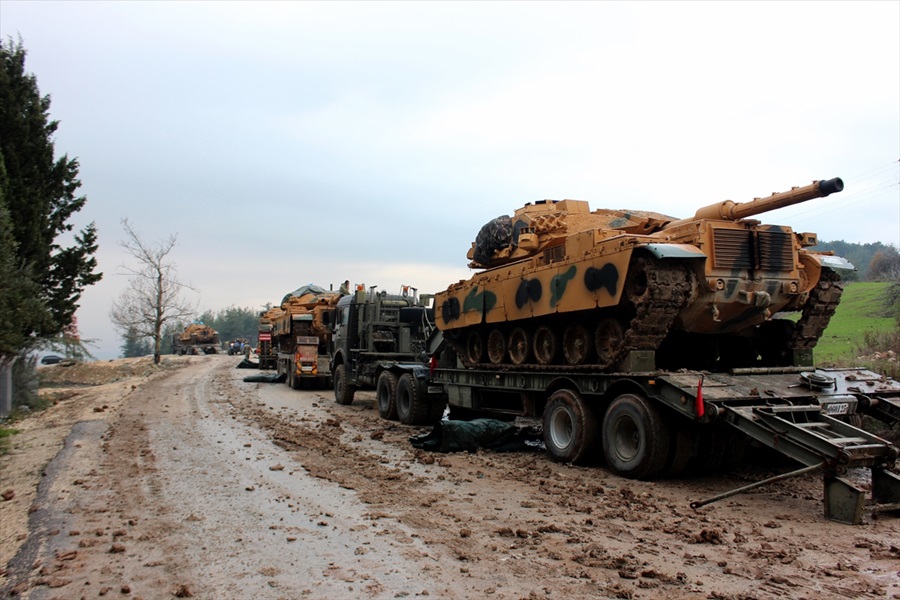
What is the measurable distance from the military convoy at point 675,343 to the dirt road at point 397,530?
24.5 inches

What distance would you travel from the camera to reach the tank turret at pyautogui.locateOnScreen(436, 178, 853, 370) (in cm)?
897

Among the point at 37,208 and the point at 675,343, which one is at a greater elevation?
the point at 37,208

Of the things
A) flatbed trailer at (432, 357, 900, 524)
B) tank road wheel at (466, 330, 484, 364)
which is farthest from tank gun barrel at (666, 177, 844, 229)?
tank road wheel at (466, 330, 484, 364)

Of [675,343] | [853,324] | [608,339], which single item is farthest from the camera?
[853,324]

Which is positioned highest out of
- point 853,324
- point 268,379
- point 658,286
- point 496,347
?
point 853,324

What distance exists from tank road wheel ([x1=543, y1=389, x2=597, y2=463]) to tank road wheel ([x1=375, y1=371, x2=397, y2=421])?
19.8 ft

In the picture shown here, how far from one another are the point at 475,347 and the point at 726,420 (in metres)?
6.48

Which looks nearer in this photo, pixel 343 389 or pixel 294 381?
pixel 343 389

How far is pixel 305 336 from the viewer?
25703mm

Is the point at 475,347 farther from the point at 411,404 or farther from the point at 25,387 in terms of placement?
the point at 25,387

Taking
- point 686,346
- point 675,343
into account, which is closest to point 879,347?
point 686,346

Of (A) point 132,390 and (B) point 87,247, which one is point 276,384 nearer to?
(A) point 132,390

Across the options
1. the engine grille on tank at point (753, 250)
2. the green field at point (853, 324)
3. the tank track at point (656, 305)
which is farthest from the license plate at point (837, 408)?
the green field at point (853, 324)

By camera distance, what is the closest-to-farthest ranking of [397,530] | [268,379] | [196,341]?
[397,530]
[268,379]
[196,341]
